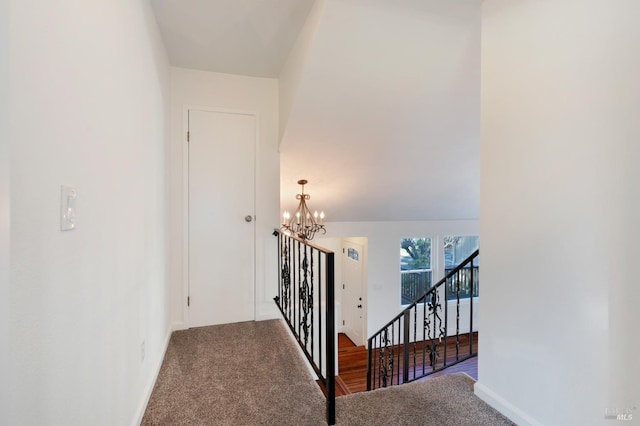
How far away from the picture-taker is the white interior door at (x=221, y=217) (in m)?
2.82

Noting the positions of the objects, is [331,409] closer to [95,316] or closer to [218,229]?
[95,316]

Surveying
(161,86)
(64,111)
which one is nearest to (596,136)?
(64,111)

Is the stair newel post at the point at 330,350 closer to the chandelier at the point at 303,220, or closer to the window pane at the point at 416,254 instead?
the chandelier at the point at 303,220

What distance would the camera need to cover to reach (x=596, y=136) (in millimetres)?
1153

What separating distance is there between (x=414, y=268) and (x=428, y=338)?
68.2 inches

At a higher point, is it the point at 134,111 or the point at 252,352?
the point at 134,111

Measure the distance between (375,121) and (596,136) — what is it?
177cm

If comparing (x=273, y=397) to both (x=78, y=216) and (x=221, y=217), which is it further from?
(x=221, y=217)

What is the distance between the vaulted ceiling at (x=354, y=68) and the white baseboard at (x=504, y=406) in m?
2.13

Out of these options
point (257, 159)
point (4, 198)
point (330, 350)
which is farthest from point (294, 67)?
point (4, 198)

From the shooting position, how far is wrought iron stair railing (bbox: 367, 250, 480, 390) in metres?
2.41

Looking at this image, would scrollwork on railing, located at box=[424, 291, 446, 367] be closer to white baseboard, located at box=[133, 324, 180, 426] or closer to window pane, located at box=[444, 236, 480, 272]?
white baseboard, located at box=[133, 324, 180, 426]

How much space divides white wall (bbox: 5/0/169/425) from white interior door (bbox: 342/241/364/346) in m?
4.85

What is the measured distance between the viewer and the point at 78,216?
955mm
